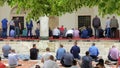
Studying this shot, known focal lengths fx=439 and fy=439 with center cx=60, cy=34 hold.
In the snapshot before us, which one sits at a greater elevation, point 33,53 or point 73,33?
point 73,33

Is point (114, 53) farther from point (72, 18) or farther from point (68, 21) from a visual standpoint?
point (72, 18)

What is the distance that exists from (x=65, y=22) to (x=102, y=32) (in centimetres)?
658

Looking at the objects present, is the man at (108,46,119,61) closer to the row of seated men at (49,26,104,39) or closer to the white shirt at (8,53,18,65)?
the white shirt at (8,53,18,65)

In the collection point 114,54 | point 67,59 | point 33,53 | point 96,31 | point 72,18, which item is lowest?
point 33,53

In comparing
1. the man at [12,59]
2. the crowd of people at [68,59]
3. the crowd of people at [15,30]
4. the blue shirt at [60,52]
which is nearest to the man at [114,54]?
the crowd of people at [68,59]

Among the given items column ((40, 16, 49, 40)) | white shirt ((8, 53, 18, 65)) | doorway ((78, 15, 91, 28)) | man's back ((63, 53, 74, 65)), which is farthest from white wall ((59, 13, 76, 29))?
man's back ((63, 53, 74, 65))

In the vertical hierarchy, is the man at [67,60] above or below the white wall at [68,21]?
below

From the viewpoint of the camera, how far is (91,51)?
2631 cm

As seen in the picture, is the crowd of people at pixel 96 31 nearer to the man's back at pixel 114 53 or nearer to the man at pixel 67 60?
the man's back at pixel 114 53

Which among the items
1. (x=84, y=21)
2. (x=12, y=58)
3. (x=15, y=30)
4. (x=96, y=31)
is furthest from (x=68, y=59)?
(x=84, y=21)

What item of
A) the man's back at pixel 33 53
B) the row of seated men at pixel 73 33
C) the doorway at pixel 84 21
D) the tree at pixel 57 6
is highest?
the tree at pixel 57 6

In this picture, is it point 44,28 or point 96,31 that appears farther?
point 44,28

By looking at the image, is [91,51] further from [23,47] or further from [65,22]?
[65,22]

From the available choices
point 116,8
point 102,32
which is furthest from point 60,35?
point 116,8
